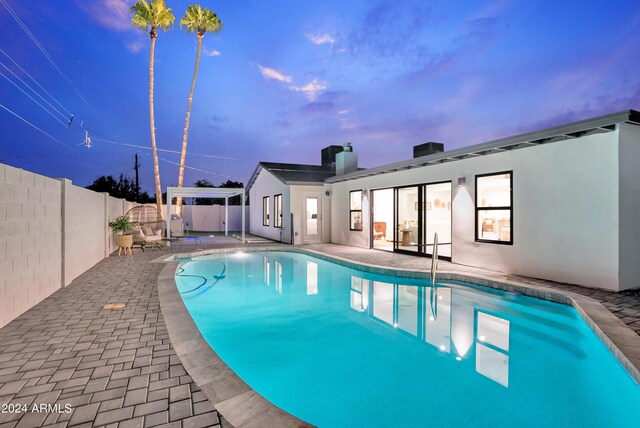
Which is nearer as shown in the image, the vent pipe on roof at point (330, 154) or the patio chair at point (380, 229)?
the patio chair at point (380, 229)

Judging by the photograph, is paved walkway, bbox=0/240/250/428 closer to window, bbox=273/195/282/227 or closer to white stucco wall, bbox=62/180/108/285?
white stucco wall, bbox=62/180/108/285

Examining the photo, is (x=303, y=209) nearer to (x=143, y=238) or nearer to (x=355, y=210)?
(x=355, y=210)

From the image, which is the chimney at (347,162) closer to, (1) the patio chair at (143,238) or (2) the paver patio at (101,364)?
(1) the patio chair at (143,238)

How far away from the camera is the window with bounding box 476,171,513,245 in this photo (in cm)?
680

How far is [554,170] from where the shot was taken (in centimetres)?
594

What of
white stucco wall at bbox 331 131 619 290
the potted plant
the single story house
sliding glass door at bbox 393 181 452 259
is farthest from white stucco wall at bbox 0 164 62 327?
sliding glass door at bbox 393 181 452 259

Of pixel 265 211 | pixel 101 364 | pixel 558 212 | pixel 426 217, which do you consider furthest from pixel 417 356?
pixel 265 211

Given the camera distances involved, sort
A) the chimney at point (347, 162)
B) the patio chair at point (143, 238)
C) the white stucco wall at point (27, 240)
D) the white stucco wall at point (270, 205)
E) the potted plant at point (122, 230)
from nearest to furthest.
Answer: the white stucco wall at point (27, 240) → the potted plant at point (122, 230) → the patio chair at point (143, 238) → the chimney at point (347, 162) → the white stucco wall at point (270, 205)

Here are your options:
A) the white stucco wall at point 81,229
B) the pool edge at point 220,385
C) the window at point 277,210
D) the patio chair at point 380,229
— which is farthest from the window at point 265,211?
the pool edge at point 220,385

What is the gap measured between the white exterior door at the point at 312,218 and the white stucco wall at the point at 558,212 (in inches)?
237

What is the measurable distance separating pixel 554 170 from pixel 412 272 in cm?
320

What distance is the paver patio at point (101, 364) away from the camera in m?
2.04

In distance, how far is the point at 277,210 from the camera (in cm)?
1427

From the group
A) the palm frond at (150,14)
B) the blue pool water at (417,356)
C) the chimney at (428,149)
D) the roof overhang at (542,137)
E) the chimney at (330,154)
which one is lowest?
the blue pool water at (417,356)
